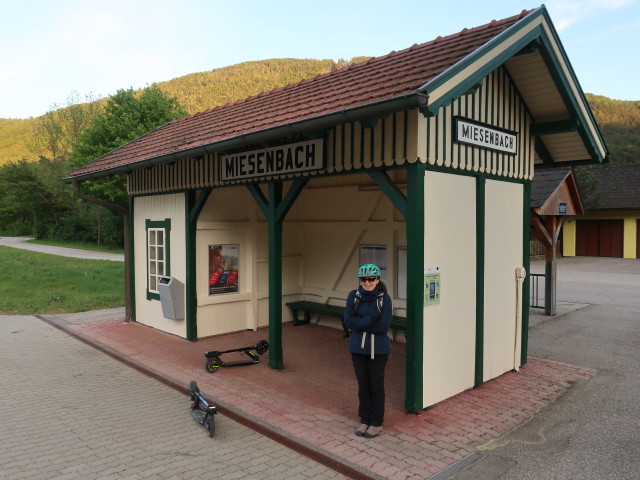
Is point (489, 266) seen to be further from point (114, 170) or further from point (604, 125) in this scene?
point (604, 125)

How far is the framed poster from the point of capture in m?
8.48

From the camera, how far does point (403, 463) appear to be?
161 inches

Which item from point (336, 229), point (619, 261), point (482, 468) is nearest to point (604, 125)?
point (619, 261)

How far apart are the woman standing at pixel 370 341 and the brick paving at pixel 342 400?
0.22 meters

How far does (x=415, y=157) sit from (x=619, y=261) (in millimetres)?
24817

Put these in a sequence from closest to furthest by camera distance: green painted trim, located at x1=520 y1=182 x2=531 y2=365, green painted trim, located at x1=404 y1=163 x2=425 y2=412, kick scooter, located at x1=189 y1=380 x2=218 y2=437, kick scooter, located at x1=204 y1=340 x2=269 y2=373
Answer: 1. kick scooter, located at x1=189 y1=380 x2=218 y2=437
2. green painted trim, located at x1=404 y1=163 x2=425 y2=412
3. kick scooter, located at x1=204 y1=340 x2=269 y2=373
4. green painted trim, located at x1=520 y1=182 x2=531 y2=365

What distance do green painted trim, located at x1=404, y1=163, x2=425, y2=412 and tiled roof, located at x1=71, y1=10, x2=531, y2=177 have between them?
940 millimetres

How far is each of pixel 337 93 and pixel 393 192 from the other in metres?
1.69

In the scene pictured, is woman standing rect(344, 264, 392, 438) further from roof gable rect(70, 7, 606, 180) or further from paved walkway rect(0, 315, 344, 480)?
roof gable rect(70, 7, 606, 180)

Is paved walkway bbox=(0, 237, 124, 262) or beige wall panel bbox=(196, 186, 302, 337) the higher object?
beige wall panel bbox=(196, 186, 302, 337)

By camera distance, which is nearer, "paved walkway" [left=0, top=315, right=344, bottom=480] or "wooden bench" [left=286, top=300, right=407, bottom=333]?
"paved walkway" [left=0, top=315, right=344, bottom=480]

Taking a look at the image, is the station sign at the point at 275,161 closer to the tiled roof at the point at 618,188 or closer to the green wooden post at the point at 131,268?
the green wooden post at the point at 131,268

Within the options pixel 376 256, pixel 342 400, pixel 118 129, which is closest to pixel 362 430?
pixel 342 400

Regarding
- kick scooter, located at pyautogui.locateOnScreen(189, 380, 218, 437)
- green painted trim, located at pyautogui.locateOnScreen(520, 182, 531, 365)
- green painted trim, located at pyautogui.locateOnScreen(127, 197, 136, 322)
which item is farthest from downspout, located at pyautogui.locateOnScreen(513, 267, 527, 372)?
green painted trim, located at pyautogui.locateOnScreen(127, 197, 136, 322)
